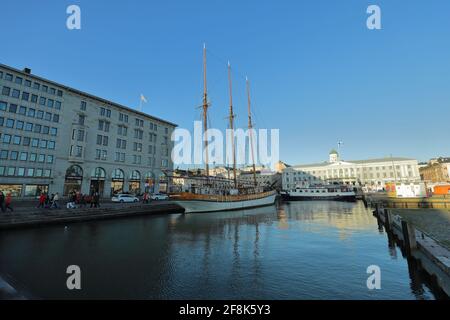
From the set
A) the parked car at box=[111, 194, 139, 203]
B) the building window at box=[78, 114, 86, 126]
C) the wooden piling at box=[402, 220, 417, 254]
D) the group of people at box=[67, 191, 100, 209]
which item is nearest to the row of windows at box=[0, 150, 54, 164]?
the building window at box=[78, 114, 86, 126]

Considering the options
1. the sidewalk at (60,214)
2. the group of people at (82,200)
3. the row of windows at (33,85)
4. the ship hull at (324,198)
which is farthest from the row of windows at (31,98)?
the ship hull at (324,198)

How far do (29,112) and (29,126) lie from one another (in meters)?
2.88

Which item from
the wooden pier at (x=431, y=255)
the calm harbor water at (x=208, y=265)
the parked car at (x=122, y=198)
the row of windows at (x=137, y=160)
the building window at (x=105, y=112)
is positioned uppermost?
the building window at (x=105, y=112)

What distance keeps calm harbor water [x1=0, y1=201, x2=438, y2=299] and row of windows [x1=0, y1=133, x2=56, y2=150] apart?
34623 millimetres

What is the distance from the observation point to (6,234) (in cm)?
1953

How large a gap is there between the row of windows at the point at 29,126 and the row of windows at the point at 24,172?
8.01 m

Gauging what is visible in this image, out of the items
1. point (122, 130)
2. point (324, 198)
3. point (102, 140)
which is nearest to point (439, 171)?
point (324, 198)

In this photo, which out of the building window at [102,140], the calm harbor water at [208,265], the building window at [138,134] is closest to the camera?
the calm harbor water at [208,265]

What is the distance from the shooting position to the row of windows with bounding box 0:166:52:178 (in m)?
43.3

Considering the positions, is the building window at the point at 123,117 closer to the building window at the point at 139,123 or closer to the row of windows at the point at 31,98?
the building window at the point at 139,123

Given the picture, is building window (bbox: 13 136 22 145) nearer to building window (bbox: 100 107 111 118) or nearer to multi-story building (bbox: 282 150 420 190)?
building window (bbox: 100 107 111 118)

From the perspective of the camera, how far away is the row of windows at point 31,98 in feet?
146

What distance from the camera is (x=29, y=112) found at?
47156mm
